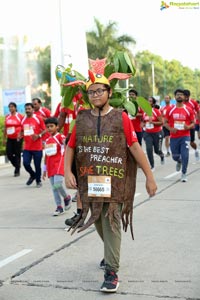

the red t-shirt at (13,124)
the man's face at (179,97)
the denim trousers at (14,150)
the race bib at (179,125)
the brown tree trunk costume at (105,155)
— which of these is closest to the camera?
the brown tree trunk costume at (105,155)

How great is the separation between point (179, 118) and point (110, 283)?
7429mm

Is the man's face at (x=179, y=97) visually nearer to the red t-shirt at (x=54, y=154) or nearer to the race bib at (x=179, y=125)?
the race bib at (x=179, y=125)

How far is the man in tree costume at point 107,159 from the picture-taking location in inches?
203

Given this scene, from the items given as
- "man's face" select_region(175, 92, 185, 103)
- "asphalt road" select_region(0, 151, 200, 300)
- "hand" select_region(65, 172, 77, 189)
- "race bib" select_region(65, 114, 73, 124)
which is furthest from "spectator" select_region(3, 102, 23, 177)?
"hand" select_region(65, 172, 77, 189)

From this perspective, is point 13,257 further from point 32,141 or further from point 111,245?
point 32,141

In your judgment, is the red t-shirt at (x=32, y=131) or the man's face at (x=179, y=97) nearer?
the man's face at (x=179, y=97)

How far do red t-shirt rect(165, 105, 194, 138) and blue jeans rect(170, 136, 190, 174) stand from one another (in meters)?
0.09

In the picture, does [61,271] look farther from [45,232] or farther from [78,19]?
[78,19]

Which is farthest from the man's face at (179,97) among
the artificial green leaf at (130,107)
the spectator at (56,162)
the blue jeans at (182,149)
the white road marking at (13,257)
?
the artificial green leaf at (130,107)

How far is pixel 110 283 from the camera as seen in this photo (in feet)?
16.7

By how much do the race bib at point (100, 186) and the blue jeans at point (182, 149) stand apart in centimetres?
698

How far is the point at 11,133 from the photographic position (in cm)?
1485

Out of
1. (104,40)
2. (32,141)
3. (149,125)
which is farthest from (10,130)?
(104,40)

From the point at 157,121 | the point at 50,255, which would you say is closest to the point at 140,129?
the point at 157,121
